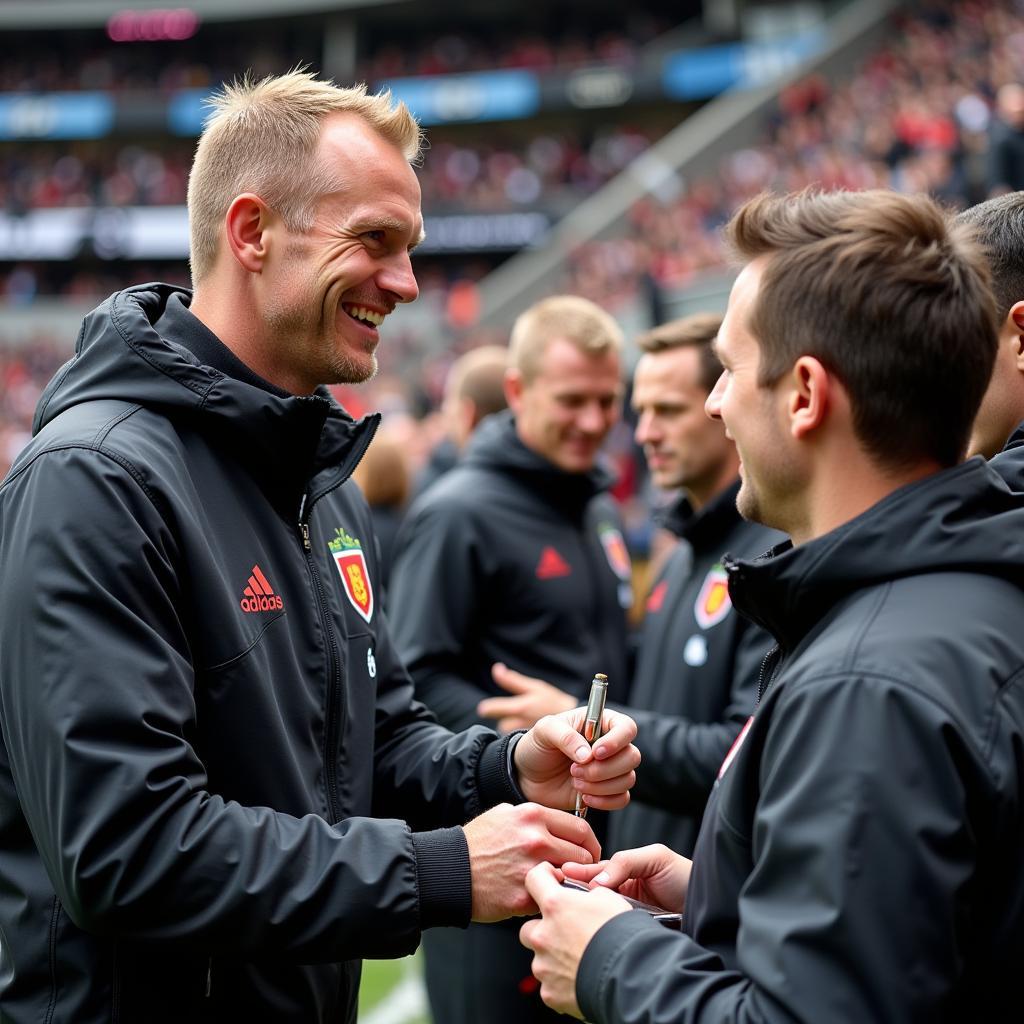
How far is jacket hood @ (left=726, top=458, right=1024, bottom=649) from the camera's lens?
1519 mm

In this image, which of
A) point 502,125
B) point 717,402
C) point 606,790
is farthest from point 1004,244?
point 502,125

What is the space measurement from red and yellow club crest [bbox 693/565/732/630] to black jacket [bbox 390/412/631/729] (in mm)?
504

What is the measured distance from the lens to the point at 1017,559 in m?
1.52

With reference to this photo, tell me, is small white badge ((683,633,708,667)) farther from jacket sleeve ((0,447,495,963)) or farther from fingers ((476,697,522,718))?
jacket sleeve ((0,447,495,963))

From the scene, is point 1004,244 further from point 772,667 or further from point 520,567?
point 520,567

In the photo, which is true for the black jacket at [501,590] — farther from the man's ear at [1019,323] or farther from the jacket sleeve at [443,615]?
the man's ear at [1019,323]

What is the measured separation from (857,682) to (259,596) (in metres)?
1.08

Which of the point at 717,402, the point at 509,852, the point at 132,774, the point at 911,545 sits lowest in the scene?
the point at 509,852

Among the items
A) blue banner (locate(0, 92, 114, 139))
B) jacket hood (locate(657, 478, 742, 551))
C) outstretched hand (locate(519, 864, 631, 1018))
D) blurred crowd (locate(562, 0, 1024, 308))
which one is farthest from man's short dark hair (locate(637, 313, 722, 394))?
blue banner (locate(0, 92, 114, 139))

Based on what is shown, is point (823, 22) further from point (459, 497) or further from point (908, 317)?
point (908, 317)

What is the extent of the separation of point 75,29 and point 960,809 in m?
39.7

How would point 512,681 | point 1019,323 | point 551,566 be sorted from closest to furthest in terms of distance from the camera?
1. point 1019,323
2. point 512,681
3. point 551,566

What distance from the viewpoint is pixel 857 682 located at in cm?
141

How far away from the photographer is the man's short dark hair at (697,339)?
12.6ft
